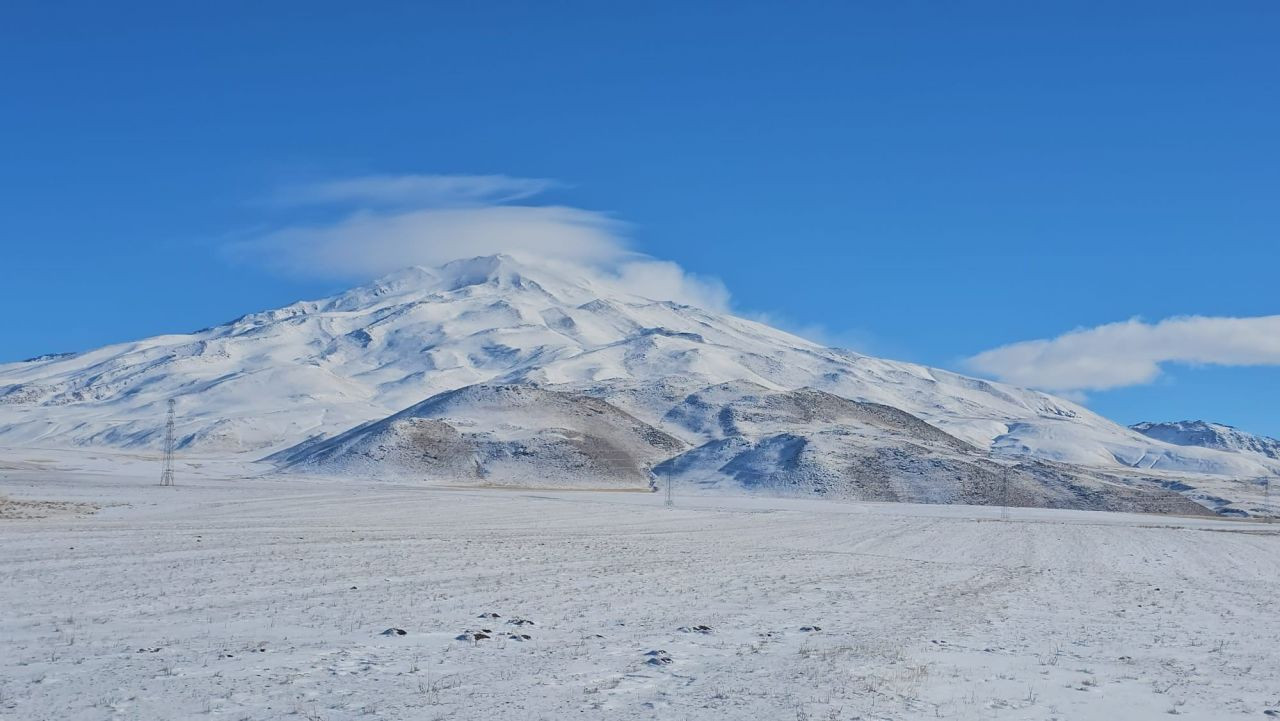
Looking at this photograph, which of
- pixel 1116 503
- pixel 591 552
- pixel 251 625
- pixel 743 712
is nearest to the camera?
pixel 743 712

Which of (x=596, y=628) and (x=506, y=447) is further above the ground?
(x=506, y=447)

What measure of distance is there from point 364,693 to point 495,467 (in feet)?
402

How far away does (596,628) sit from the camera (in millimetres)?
20219

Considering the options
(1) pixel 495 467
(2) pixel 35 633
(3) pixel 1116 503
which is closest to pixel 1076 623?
(2) pixel 35 633

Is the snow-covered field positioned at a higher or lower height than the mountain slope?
lower

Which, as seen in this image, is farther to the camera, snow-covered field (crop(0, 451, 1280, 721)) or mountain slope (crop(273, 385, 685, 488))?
mountain slope (crop(273, 385, 685, 488))

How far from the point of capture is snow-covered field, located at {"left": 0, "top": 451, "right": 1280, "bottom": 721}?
14.1 metres

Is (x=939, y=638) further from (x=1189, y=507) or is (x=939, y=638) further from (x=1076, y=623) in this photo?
(x=1189, y=507)

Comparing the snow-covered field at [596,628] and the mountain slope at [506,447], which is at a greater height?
the mountain slope at [506,447]

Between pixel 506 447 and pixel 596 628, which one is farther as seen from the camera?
pixel 506 447

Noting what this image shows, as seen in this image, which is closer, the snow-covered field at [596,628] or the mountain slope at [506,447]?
the snow-covered field at [596,628]

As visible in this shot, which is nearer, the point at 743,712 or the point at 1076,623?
the point at 743,712

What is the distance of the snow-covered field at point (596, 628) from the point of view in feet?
46.4

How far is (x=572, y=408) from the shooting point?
555 ft
